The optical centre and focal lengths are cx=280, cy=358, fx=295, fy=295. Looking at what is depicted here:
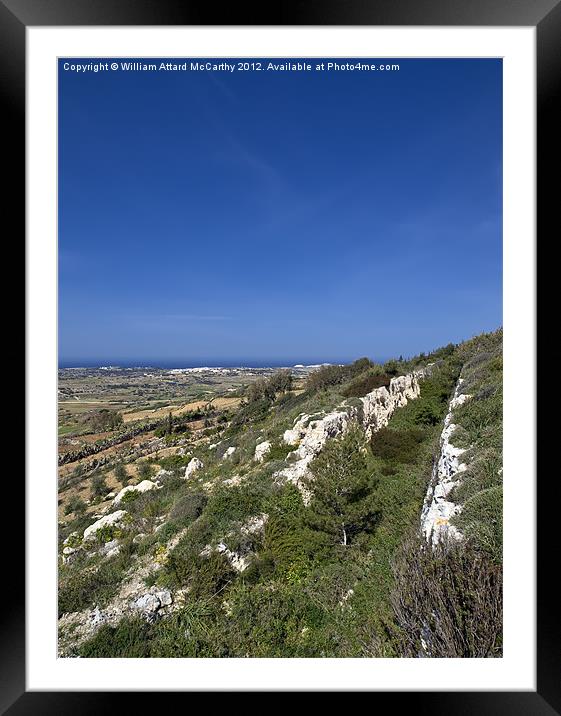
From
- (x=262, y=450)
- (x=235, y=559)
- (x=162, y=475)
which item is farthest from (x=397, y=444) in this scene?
(x=162, y=475)

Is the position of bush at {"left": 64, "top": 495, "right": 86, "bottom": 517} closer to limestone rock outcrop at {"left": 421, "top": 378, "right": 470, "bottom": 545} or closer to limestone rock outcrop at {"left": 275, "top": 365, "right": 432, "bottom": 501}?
limestone rock outcrop at {"left": 275, "top": 365, "right": 432, "bottom": 501}

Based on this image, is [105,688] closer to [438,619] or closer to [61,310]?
[438,619]

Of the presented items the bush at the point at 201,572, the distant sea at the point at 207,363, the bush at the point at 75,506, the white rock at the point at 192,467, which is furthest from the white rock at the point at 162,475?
the distant sea at the point at 207,363

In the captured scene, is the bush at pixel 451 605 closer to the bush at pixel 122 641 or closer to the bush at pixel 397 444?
the bush at pixel 122 641

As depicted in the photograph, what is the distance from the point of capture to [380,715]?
3.81 ft

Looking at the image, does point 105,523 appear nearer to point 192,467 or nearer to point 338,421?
point 192,467

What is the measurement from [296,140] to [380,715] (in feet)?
11.3

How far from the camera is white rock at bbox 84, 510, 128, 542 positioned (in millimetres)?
4275

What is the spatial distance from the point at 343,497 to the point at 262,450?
2.51 m

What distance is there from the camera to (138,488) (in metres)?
5.13
